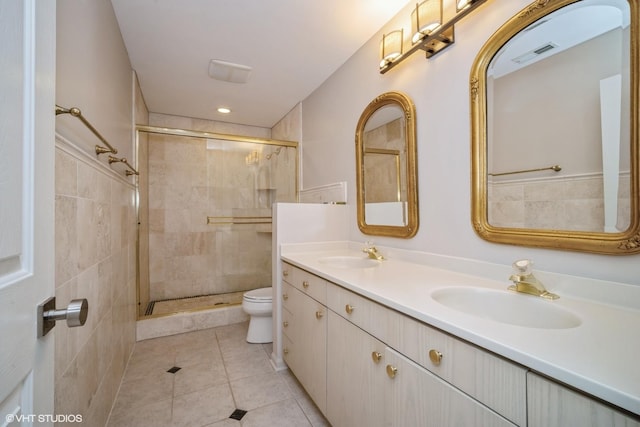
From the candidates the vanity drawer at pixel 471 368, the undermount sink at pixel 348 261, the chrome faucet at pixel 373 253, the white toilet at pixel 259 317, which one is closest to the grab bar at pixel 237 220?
the white toilet at pixel 259 317

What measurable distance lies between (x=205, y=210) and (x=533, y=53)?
3.33 m

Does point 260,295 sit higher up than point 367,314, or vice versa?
point 367,314

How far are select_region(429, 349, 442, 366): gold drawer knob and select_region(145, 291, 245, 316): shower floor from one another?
8.13 ft

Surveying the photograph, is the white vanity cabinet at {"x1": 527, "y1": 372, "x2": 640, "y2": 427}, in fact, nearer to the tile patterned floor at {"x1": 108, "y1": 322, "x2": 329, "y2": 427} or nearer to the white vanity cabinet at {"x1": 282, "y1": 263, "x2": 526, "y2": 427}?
the white vanity cabinet at {"x1": 282, "y1": 263, "x2": 526, "y2": 427}

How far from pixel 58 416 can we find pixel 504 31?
7.02 feet

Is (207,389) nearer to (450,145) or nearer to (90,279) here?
(90,279)

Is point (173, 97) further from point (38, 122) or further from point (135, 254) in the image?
point (38, 122)

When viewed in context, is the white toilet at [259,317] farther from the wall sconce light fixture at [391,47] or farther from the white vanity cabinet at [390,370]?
the wall sconce light fixture at [391,47]

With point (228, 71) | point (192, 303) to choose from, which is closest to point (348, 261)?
point (228, 71)

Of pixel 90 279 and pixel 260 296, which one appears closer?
pixel 90 279

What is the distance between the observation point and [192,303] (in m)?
3.06

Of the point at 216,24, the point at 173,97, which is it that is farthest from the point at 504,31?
the point at 173,97

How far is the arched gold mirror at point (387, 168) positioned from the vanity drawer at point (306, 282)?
23.6 inches

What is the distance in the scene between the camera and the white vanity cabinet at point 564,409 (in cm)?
47
